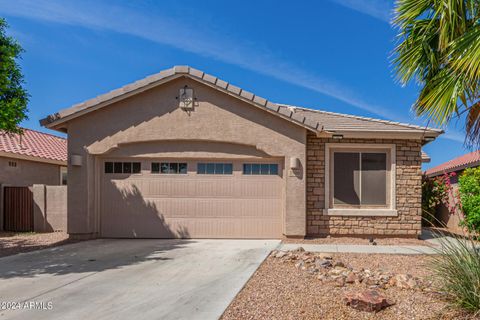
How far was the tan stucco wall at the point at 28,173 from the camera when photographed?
14.3 m

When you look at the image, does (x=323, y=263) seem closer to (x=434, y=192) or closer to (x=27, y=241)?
(x=27, y=241)

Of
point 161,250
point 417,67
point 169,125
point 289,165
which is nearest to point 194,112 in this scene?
point 169,125

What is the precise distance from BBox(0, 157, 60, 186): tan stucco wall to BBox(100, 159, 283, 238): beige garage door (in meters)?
6.50

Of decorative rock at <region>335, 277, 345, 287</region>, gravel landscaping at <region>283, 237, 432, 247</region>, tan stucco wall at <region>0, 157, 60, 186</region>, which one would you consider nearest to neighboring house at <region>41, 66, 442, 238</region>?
gravel landscaping at <region>283, 237, 432, 247</region>

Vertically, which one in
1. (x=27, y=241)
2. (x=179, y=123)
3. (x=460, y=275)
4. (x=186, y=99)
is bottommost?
(x=27, y=241)

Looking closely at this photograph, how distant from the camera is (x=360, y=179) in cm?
1103

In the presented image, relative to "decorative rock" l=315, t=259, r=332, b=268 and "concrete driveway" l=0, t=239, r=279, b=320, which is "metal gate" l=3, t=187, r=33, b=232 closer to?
"concrete driveway" l=0, t=239, r=279, b=320

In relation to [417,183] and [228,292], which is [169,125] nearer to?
[228,292]

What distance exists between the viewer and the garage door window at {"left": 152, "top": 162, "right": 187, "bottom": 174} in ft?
35.7

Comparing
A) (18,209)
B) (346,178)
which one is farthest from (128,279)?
(18,209)

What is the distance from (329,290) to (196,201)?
241 inches

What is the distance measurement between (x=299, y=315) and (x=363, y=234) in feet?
23.3

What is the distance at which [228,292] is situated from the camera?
213 inches

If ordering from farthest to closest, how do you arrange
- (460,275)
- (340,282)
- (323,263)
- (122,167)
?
1. (122,167)
2. (323,263)
3. (340,282)
4. (460,275)
